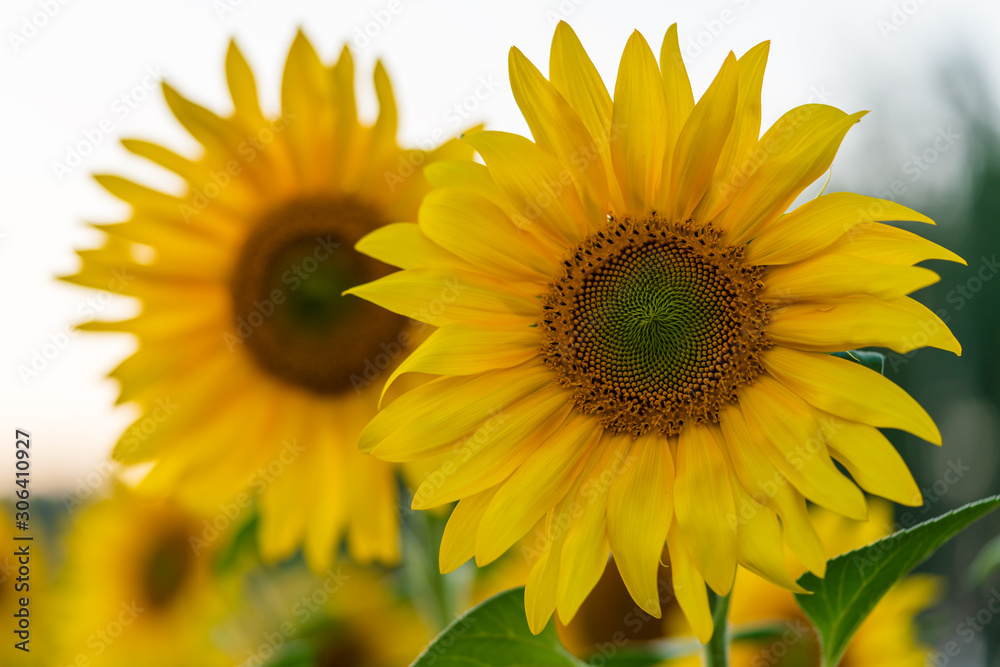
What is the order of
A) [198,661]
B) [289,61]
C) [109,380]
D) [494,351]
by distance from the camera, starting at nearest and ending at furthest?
[494,351] → [289,61] → [109,380] → [198,661]

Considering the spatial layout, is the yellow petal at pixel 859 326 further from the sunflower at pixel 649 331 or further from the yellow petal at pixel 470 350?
the yellow petal at pixel 470 350

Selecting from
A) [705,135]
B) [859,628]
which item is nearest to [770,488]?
[705,135]

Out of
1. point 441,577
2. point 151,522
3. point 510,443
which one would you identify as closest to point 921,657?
point 441,577

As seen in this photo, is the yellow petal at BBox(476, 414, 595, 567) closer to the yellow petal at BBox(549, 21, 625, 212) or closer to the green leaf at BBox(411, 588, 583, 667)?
the green leaf at BBox(411, 588, 583, 667)

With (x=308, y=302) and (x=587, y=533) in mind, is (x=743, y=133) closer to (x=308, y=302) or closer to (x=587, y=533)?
(x=587, y=533)

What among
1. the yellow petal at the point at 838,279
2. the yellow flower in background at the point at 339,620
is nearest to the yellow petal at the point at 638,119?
the yellow petal at the point at 838,279

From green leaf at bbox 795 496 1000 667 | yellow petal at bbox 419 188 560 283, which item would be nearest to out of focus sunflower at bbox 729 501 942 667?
green leaf at bbox 795 496 1000 667

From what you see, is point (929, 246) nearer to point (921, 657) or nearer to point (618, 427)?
point (618, 427)
